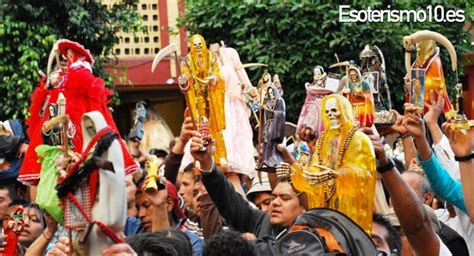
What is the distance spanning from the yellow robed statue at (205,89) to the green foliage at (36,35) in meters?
8.22

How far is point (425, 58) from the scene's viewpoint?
7.57 m

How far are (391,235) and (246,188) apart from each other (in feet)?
11.4

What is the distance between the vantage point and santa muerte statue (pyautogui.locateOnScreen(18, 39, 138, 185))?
18.6ft

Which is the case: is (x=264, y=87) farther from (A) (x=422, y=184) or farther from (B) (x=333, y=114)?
(B) (x=333, y=114)

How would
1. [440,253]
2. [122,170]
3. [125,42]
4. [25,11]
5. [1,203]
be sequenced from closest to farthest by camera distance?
[122,170]
[440,253]
[1,203]
[25,11]
[125,42]

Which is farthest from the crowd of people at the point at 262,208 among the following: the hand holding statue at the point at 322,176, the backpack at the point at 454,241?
the hand holding statue at the point at 322,176

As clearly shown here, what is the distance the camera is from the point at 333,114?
5.62 m

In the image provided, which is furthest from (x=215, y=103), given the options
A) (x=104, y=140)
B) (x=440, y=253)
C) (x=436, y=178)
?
(x=104, y=140)

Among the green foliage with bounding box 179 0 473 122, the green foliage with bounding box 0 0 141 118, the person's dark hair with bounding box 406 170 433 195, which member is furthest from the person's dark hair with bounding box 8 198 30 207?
the green foliage with bounding box 179 0 473 122

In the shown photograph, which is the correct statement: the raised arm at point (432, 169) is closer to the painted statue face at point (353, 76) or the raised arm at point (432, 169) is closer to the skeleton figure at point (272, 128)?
the painted statue face at point (353, 76)

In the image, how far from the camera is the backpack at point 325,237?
4883mm

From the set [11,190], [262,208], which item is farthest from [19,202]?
[262,208]

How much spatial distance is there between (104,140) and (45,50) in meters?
12.9

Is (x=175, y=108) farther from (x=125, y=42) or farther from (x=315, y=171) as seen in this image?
(x=315, y=171)
